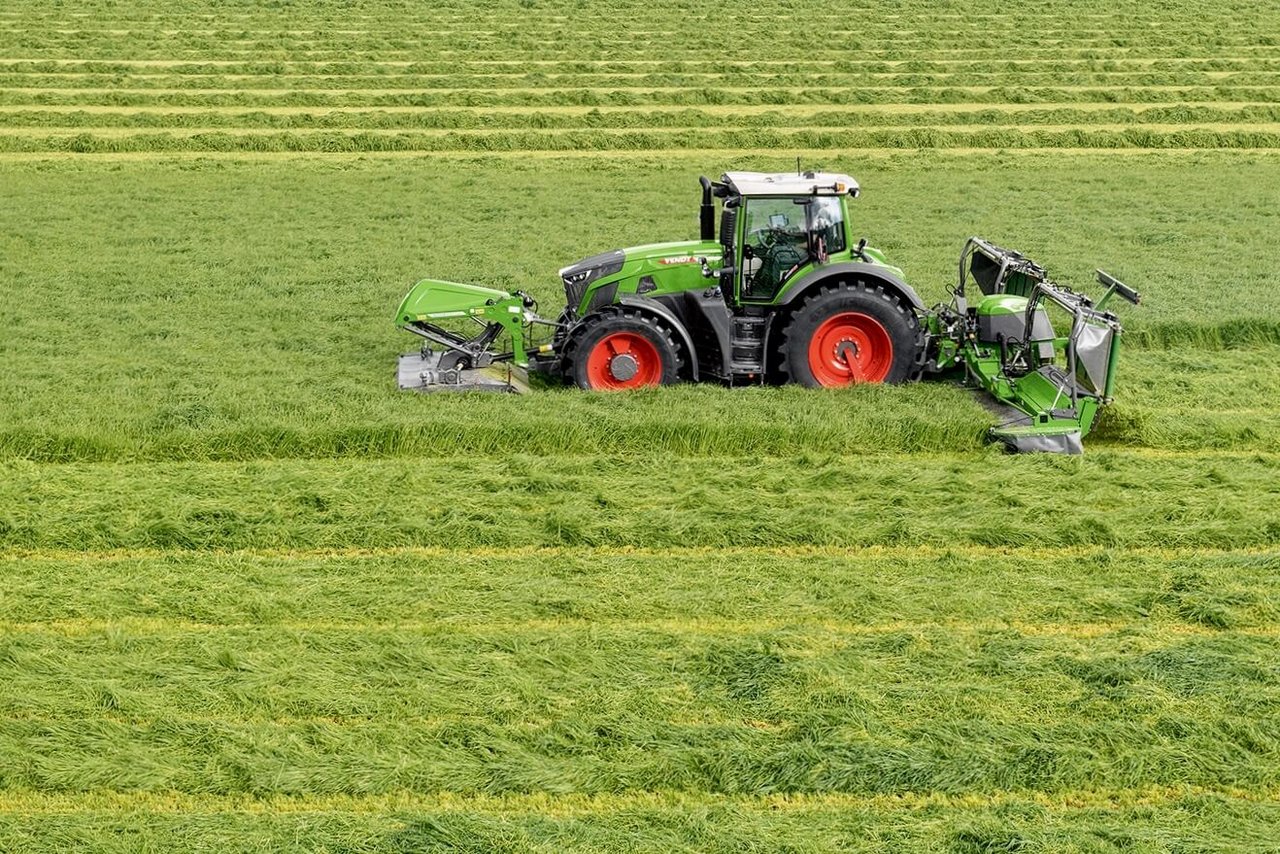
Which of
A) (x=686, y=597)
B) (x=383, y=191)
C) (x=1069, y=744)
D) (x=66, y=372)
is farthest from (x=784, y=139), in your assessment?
(x=1069, y=744)

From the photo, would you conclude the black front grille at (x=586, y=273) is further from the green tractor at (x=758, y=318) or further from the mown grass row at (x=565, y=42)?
the mown grass row at (x=565, y=42)

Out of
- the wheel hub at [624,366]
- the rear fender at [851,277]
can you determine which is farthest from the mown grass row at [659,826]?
the rear fender at [851,277]

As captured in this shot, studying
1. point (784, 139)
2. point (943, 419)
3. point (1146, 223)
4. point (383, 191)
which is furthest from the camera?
point (784, 139)

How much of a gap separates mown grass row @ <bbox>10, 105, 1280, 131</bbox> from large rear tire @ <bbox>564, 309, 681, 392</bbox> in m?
16.5

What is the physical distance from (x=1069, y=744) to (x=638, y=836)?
220cm

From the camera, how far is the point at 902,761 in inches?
276

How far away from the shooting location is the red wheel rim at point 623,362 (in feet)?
41.4

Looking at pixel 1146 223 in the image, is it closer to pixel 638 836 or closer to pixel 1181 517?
pixel 1181 517

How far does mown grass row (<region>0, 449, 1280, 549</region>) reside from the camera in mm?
9812

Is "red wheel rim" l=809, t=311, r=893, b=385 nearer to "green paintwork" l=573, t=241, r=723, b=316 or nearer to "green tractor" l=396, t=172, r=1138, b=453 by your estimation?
"green tractor" l=396, t=172, r=1138, b=453

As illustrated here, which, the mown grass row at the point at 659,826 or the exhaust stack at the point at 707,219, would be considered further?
the exhaust stack at the point at 707,219

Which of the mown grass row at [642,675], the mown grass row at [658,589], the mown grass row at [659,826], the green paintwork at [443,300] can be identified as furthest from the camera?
the green paintwork at [443,300]

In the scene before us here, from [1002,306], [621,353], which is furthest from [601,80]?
[1002,306]

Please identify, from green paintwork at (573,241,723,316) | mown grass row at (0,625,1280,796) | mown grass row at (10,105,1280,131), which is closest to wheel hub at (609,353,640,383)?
green paintwork at (573,241,723,316)
